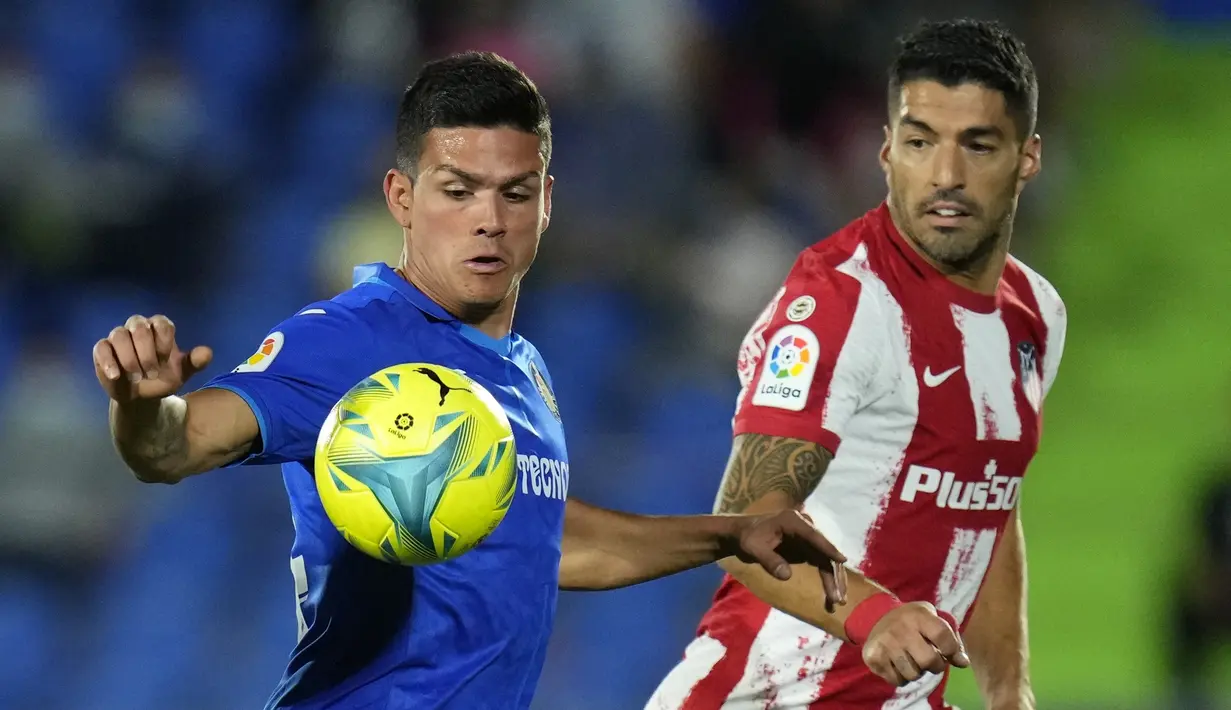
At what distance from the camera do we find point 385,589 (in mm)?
2912

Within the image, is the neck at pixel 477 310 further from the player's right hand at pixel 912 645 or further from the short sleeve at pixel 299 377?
the player's right hand at pixel 912 645

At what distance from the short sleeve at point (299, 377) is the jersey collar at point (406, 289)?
0.59 ft

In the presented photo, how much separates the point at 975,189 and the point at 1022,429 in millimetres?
625

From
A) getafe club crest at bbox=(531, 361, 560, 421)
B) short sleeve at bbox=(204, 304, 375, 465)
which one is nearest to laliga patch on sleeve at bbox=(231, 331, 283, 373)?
short sleeve at bbox=(204, 304, 375, 465)

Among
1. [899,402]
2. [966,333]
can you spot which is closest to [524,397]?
[899,402]

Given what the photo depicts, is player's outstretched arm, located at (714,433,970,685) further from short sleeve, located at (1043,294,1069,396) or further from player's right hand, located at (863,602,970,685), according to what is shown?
short sleeve, located at (1043,294,1069,396)

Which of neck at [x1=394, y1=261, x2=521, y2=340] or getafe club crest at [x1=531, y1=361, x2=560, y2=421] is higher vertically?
neck at [x1=394, y1=261, x2=521, y2=340]

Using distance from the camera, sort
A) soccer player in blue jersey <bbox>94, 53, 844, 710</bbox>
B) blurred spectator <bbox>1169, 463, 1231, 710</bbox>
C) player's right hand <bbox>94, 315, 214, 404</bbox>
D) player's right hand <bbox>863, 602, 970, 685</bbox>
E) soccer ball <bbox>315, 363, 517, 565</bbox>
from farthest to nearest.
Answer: blurred spectator <bbox>1169, 463, 1231, 710</bbox>
player's right hand <bbox>863, 602, 970, 685</bbox>
soccer player in blue jersey <bbox>94, 53, 844, 710</bbox>
soccer ball <bbox>315, 363, 517, 565</bbox>
player's right hand <bbox>94, 315, 214, 404</bbox>

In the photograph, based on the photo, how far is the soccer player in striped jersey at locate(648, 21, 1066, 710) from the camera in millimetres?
3621

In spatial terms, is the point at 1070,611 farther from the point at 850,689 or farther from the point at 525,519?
the point at 525,519

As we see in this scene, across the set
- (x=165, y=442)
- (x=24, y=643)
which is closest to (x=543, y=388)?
(x=165, y=442)

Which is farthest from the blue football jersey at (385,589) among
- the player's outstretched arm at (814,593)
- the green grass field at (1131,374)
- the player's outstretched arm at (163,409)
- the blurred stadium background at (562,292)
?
the green grass field at (1131,374)

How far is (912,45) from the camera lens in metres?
4.09

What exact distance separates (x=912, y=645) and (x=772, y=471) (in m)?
0.68
